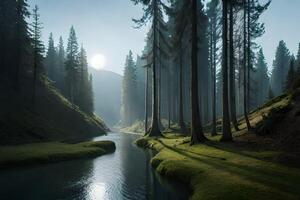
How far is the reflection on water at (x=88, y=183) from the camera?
1576cm

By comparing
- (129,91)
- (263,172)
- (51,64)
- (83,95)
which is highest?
(51,64)

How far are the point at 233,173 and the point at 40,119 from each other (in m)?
40.9

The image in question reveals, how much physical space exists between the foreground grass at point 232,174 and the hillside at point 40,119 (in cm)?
2343

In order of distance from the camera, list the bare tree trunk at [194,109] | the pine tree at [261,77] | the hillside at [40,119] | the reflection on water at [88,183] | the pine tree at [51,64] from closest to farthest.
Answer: the reflection on water at [88,183], the bare tree trunk at [194,109], the hillside at [40,119], the pine tree at [51,64], the pine tree at [261,77]

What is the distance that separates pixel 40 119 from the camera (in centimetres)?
5009

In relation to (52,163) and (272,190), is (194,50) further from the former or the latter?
(272,190)

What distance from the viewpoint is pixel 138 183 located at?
61.2 feet

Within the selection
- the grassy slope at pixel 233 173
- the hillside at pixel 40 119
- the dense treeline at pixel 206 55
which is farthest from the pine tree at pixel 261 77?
the grassy slope at pixel 233 173

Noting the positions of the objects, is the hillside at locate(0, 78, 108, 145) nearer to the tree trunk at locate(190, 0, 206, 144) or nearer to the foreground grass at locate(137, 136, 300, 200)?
the tree trunk at locate(190, 0, 206, 144)

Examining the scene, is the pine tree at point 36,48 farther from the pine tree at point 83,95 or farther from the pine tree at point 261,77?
the pine tree at point 261,77

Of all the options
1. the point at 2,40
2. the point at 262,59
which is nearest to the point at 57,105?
the point at 2,40

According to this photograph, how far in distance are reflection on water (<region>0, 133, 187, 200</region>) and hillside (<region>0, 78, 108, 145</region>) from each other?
1659 cm

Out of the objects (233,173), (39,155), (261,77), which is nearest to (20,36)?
(39,155)

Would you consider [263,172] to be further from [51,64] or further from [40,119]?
[51,64]
